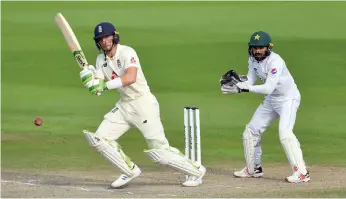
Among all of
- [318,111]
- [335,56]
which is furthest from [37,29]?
[318,111]

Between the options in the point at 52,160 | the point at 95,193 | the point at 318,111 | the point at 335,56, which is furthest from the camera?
the point at 335,56

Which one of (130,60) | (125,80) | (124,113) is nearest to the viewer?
(125,80)

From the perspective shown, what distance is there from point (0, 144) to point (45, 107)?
9.24ft

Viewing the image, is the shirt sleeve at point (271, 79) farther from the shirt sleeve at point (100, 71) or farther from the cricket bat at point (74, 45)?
the cricket bat at point (74, 45)

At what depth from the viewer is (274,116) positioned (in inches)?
429

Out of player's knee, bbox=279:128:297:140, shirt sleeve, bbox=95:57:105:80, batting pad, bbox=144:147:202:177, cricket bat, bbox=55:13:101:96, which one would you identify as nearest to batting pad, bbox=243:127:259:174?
player's knee, bbox=279:128:297:140

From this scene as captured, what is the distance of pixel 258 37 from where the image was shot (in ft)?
34.2

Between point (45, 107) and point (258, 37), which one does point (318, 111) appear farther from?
point (258, 37)

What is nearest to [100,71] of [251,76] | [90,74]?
[90,74]

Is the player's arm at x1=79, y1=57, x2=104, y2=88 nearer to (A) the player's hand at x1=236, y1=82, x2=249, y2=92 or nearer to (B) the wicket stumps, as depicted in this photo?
(B) the wicket stumps

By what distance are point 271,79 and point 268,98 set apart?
1.39 ft

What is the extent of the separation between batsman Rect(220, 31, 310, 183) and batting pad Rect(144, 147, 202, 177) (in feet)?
2.66

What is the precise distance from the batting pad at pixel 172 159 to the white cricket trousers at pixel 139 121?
8cm

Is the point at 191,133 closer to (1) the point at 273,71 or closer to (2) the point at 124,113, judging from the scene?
(2) the point at 124,113
